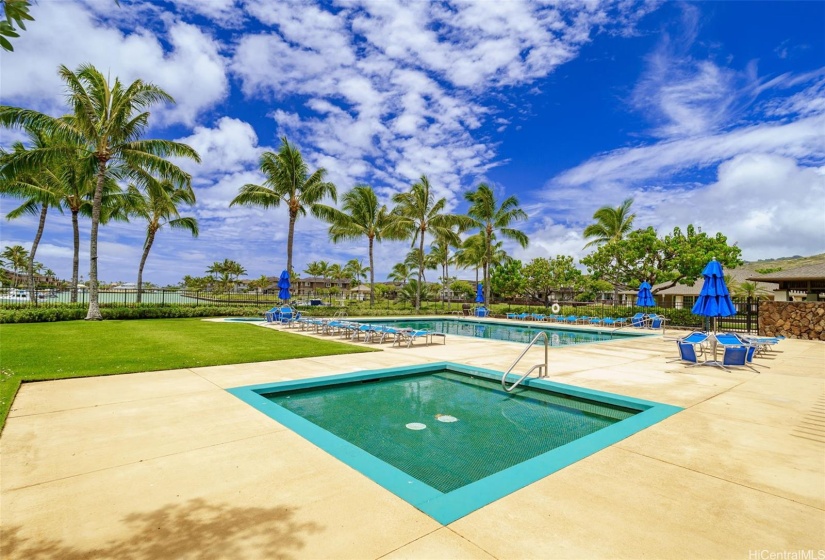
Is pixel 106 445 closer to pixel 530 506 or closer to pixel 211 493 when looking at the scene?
pixel 211 493

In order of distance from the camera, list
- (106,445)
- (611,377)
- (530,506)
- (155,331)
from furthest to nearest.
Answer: (155,331)
(611,377)
(106,445)
(530,506)

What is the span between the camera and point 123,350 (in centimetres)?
1020

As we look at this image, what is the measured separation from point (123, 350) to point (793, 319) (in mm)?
24739

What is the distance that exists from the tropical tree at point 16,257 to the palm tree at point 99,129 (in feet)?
219

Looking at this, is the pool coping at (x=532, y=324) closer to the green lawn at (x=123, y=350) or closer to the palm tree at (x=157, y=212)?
the green lawn at (x=123, y=350)

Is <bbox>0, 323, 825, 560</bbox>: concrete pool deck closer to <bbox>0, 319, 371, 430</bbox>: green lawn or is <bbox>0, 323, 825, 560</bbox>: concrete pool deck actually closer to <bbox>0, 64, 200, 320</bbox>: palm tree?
<bbox>0, 319, 371, 430</bbox>: green lawn

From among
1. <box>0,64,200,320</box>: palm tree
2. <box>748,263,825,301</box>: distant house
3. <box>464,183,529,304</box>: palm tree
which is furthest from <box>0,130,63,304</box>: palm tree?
<box>748,263,825,301</box>: distant house

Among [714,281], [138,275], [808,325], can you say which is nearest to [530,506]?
[714,281]

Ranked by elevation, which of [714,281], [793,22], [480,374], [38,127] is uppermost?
[793,22]

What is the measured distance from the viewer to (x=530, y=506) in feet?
10.4

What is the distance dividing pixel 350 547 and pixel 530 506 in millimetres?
1454

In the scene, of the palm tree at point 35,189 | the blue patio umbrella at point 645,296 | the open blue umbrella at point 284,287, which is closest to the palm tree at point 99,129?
the palm tree at point 35,189

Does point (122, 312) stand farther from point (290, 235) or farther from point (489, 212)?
point (489, 212)

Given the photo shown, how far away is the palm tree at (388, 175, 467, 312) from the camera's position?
30672mm
